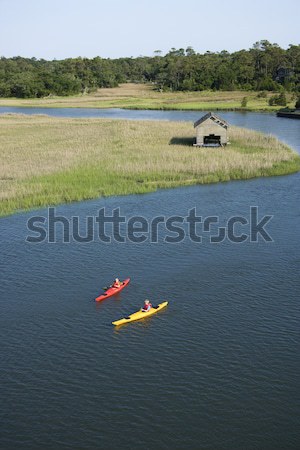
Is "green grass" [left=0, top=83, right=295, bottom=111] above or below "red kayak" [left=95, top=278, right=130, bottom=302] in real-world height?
above

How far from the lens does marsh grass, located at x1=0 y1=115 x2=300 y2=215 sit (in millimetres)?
56656

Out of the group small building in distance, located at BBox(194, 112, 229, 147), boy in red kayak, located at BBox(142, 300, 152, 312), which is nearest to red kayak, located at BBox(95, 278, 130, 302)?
boy in red kayak, located at BBox(142, 300, 152, 312)

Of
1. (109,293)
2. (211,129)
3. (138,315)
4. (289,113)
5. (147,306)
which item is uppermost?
(289,113)

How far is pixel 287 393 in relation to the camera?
2389cm

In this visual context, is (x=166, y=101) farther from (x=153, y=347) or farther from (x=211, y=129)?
(x=153, y=347)

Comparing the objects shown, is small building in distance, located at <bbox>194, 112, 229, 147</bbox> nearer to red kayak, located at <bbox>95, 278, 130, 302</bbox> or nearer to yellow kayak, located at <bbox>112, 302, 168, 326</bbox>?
red kayak, located at <bbox>95, 278, 130, 302</bbox>

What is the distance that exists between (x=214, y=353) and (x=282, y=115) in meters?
116

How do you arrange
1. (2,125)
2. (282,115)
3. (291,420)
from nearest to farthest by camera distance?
(291,420) → (2,125) → (282,115)

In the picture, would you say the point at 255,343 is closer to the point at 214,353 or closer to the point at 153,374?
the point at 214,353

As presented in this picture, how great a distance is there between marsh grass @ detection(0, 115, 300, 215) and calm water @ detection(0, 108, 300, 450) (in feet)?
39.8

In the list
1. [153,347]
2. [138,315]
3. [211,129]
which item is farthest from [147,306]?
[211,129]

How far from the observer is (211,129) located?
7950 cm

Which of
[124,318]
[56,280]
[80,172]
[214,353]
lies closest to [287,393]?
[214,353]

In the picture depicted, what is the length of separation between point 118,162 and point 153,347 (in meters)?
42.7
